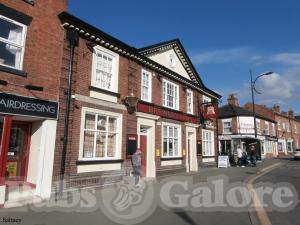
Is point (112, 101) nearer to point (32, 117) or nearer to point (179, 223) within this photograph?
point (32, 117)

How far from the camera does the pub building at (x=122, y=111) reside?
423 inches

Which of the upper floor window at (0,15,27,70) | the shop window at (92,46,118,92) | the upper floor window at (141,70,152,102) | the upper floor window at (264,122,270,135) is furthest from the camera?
the upper floor window at (264,122,270,135)

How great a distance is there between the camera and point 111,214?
7562 mm

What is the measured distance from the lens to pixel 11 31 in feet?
29.6

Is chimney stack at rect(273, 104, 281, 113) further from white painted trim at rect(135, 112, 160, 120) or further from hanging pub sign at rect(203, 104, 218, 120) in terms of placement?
Result: white painted trim at rect(135, 112, 160, 120)

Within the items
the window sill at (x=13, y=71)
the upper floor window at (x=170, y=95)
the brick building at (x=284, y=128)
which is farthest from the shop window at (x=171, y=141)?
the brick building at (x=284, y=128)

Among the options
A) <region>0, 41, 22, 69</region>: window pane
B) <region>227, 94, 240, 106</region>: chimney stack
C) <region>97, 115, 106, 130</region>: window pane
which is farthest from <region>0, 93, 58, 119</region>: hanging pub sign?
<region>227, 94, 240, 106</region>: chimney stack

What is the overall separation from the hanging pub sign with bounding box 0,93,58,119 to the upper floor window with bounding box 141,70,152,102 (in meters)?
6.06

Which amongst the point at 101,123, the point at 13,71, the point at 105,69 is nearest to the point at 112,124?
the point at 101,123

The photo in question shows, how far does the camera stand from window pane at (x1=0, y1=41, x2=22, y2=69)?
8758mm

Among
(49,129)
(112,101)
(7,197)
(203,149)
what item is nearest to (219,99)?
(203,149)

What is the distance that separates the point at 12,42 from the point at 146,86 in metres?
7.86

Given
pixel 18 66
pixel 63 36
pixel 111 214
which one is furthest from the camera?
pixel 63 36

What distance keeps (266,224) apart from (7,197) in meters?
7.46
